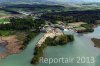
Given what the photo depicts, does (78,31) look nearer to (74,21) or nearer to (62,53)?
(74,21)

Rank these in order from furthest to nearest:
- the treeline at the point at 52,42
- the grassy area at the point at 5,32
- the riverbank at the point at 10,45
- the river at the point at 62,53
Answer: the grassy area at the point at 5,32 < the riverbank at the point at 10,45 < the treeline at the point at 52,42 < the river at the point at 62,53

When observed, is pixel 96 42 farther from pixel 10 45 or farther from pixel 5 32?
pixel 5 32

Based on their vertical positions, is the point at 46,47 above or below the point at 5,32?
above

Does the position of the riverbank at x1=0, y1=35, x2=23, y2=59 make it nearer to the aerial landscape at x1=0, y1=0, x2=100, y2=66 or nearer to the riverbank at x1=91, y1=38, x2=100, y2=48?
the aerial landscape at x1=0, y1=0, x2=100, y2=66

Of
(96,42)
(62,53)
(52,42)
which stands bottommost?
(96,42)

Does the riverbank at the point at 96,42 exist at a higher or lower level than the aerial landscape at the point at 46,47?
lower

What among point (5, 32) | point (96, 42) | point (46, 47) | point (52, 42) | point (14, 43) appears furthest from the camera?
point (5, 32)

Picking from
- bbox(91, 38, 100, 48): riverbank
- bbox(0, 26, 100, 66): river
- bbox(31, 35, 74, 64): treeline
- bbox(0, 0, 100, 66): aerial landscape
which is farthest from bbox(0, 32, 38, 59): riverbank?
bbox(91, 38, 100, 48): riverbank

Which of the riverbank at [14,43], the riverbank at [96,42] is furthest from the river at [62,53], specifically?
the riverbank at [14,43]

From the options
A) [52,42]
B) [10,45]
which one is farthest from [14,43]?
[52,42]

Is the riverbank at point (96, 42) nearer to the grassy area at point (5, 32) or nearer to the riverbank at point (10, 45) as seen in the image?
the riverbank at point (10, 45)

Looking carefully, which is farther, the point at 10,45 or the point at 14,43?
the point at 14,43
